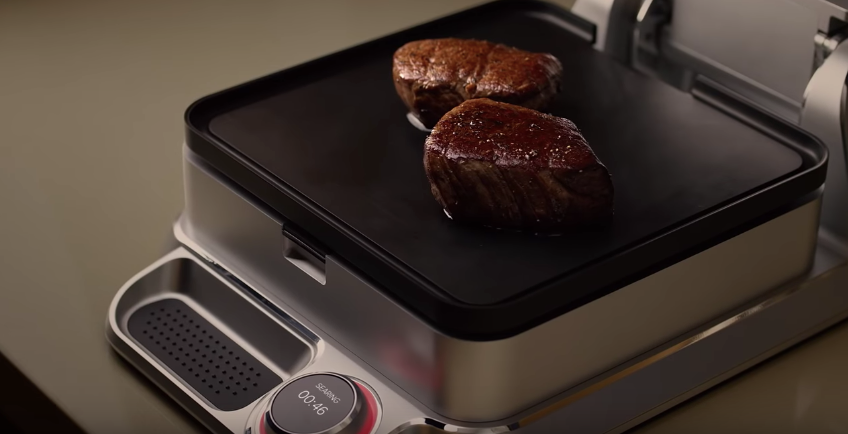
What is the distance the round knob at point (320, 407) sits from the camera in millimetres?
973

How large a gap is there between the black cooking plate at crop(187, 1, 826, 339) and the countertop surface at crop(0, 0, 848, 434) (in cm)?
18

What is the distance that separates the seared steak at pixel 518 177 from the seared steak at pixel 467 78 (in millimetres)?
124

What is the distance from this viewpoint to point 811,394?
1082 millimetres

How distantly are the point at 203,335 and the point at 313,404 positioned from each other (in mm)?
194

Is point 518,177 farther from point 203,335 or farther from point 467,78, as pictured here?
point 203,335

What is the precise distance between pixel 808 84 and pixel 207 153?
24.9 inches

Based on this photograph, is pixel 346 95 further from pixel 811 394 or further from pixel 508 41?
pixel 811 394

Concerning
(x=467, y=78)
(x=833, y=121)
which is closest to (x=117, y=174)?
(x=467, y=78)

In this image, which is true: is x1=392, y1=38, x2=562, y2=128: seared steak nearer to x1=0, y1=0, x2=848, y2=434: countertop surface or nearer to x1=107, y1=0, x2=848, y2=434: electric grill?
x1=107, y1=0, x2=848, y2=434: electric grill

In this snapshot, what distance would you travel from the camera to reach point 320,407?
3.24ft

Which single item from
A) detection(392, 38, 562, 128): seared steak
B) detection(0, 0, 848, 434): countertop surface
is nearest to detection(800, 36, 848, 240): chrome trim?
detection(0, 0, 848, 434): countertop surface

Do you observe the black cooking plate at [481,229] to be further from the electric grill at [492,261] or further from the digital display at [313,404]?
the digital display at [313,404]

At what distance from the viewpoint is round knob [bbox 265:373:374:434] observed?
38.3 inches

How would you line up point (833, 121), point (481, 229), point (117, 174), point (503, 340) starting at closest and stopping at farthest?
point (503, 340) → point (481, 229) → point (833, 121) → point (117, 174)
